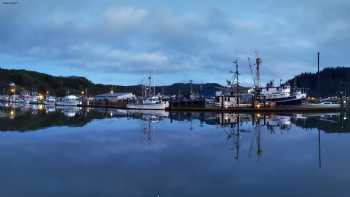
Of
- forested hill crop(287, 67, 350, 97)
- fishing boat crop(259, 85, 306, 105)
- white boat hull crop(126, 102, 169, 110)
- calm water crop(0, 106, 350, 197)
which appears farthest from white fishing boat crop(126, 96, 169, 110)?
forested hill crop(287, 67, 350, 97)

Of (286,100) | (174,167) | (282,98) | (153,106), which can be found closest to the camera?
(174,167)

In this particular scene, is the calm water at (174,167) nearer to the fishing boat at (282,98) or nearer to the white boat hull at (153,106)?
the white boat hull at (153,106)

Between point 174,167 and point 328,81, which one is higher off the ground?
point 328,81

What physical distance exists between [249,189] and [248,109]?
4009 cm

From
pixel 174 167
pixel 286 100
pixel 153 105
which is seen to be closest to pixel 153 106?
pixel 153 105

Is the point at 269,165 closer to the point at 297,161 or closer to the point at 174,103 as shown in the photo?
the point at 297,161

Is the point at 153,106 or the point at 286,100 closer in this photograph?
the point at 286,100

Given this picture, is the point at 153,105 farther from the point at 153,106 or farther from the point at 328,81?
the point at 328,81

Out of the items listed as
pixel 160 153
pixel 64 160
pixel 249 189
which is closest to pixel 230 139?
pixel 160 153

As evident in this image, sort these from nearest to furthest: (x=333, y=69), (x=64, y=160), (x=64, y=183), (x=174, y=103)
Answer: (x=64, y=183)
(x=64, y=160)
(x=174, y=103)
(x=333, y=69)

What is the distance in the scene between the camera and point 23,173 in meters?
11.8

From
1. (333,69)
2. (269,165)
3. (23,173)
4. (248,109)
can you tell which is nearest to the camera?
(23,173)

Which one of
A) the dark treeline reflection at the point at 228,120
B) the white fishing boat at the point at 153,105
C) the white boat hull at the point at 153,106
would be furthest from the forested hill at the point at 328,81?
the dark treeline reflection at the point at 228,120

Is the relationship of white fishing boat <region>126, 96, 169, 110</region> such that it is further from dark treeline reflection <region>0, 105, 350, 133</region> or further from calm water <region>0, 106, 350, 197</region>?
calm water <region>0, 106, 350, 197</region>
